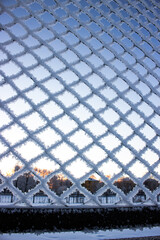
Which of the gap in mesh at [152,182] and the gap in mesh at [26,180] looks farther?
the gap in mesh at [152,182]

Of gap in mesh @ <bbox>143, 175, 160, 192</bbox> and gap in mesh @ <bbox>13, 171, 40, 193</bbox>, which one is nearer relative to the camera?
gap in mesh @ <bbox>13, 171, 40, 193</bbox>

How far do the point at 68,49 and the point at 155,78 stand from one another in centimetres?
86

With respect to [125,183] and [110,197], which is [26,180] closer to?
[110,197]

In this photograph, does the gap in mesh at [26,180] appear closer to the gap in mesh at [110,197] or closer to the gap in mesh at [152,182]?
the gap in mesh at [110,197]

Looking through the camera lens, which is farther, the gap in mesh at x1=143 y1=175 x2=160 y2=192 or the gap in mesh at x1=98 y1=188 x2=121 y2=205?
the gap in mesh at x1=143 y1=175 x2=160 y2=192

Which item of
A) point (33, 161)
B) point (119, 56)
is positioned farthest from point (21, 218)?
point (119, 56)

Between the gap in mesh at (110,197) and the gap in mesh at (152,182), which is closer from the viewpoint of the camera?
the gap in mesh at (110,197)

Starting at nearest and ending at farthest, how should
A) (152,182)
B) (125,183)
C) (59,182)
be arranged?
(152,182)
(59,182)
(125,183)

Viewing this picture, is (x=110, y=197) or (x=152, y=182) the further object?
(x=110, y=197)

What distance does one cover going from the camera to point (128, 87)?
1455 millimetres

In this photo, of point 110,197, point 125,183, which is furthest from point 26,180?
point 125,183

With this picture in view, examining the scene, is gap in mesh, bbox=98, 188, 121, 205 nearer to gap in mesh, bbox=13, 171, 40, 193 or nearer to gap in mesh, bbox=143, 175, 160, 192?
gap in mesh, bbox=143, 175, 160, 192

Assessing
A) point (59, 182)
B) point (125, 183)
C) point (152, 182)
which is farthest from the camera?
point (125, 183)

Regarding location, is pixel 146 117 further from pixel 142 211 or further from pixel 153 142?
pixel 142 211
